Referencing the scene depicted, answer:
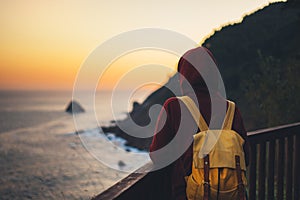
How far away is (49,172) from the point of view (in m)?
24.0

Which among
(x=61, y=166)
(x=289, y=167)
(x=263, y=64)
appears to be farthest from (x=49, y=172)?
(x=289, y=167)

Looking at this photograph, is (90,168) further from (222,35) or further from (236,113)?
(236,113)

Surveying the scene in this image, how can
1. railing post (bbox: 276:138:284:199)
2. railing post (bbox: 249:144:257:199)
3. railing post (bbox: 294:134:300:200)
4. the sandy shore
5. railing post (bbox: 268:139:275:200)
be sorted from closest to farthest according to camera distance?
railing post (bbox: 249:144:257:199)
railing post (bbox: 268:139:275:200)
railing post (bbox: 276:138:284:199)
railing post (bbox: 294:134:300:200)
the sandy shore

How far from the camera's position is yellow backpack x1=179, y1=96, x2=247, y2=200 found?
160 cm

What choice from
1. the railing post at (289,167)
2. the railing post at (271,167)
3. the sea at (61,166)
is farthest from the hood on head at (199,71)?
the sea at (61,166)

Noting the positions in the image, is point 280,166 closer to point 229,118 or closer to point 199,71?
point 229,118

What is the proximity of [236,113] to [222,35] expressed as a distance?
26.6 m

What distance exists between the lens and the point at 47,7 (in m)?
26.4

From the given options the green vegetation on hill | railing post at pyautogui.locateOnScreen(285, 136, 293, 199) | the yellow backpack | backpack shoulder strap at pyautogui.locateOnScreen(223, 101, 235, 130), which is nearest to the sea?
the green vegetation on hill

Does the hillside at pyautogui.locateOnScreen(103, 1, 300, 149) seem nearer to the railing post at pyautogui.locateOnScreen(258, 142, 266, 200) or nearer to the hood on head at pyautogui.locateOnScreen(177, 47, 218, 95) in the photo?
the railing post at pyautogui.locateOnScreen(258, 142, 266, 200)

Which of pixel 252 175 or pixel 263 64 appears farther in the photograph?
pixel 263 64

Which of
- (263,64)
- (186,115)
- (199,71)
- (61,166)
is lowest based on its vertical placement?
(61,166)

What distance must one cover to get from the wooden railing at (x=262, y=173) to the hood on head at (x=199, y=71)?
56cm

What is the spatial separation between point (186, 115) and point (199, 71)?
275 mm
